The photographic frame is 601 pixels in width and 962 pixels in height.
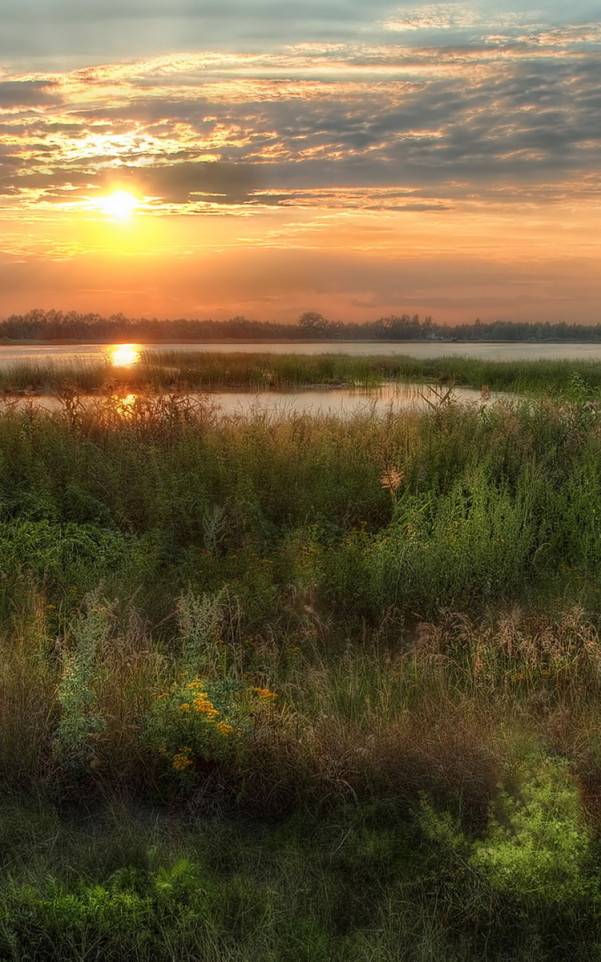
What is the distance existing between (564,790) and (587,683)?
72.7 inches

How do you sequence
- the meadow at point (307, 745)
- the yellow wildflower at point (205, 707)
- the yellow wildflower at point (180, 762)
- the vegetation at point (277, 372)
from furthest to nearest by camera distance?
1. the vegetation at point (277, 372)
2. the yellow wildflower at point (205, 707)
3. the yellow wildflower at point (180, 762)
4. the meadow at point (307, 745)

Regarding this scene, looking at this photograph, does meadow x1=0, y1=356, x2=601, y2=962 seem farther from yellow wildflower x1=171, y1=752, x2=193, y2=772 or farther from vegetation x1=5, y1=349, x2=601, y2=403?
vegetation x1=5, y1=349, x2=601, y2=403

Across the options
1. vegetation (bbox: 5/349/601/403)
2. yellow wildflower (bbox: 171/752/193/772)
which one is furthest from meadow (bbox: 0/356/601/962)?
vegetation (bbox: 5/349/601/403)

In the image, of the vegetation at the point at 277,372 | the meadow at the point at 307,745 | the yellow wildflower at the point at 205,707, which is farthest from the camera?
the vegetation at the point at 277,372

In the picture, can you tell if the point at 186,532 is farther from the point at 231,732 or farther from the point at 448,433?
the point at 231,732

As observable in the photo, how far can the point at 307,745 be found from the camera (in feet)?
14.4

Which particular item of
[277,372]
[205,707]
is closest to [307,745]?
[205,707]

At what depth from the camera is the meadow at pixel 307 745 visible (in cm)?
337

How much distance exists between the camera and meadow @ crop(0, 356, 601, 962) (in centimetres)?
337

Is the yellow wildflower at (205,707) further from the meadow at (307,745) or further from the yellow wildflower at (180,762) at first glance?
the yellow wildflower at (180,762)

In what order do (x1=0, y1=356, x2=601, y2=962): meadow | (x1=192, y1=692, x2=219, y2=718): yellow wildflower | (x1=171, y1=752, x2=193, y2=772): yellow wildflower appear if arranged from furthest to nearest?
1. (x1=192, y1=692, x2=219, y2=718): yellow wildflower
2. (x1=171, y1=752, x2=193, y2=772): yellow wildflower
3. (x1=0, y1=356, x2=601, y2=962): meadow

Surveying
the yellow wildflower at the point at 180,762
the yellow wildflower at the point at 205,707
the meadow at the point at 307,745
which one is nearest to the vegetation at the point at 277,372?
the meadow at the point at 307,745

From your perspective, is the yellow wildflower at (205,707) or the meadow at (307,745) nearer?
the meadow at (307,745)

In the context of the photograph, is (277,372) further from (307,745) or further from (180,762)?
(180,762)
